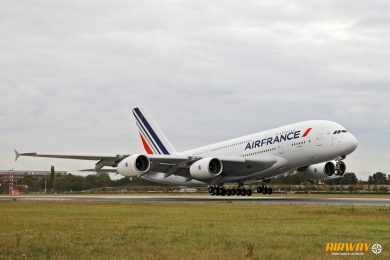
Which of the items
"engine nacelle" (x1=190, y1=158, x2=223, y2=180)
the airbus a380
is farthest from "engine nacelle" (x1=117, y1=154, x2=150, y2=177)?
"engine nacelle" (x1=190, y1=158, x2=223, y2=180)

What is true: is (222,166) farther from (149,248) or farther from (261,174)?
(149,248)

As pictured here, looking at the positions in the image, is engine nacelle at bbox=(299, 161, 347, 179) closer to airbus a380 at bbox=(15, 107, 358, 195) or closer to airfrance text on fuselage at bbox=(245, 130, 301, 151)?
airbus a380 at bbox=(15, 107, 358, 195)

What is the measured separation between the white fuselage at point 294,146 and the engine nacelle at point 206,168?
3.47 metres

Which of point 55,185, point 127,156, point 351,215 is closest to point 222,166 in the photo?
point 127,156

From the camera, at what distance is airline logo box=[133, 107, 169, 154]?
6894 centimetres

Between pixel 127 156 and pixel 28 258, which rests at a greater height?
pixel 127 156

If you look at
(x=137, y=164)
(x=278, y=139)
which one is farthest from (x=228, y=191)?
(x=137, y=164)

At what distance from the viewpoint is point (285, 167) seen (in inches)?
2052

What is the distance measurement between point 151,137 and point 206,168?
744 inches

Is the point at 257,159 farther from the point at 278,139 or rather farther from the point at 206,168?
the point at 206,168

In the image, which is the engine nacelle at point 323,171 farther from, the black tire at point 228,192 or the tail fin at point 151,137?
the tail fin at point 151,137

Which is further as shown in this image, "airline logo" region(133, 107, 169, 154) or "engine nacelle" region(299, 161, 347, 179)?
"airline logo" region(133, 107, 169, 154)

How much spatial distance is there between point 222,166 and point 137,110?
822 inches

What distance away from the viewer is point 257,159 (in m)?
53.5
